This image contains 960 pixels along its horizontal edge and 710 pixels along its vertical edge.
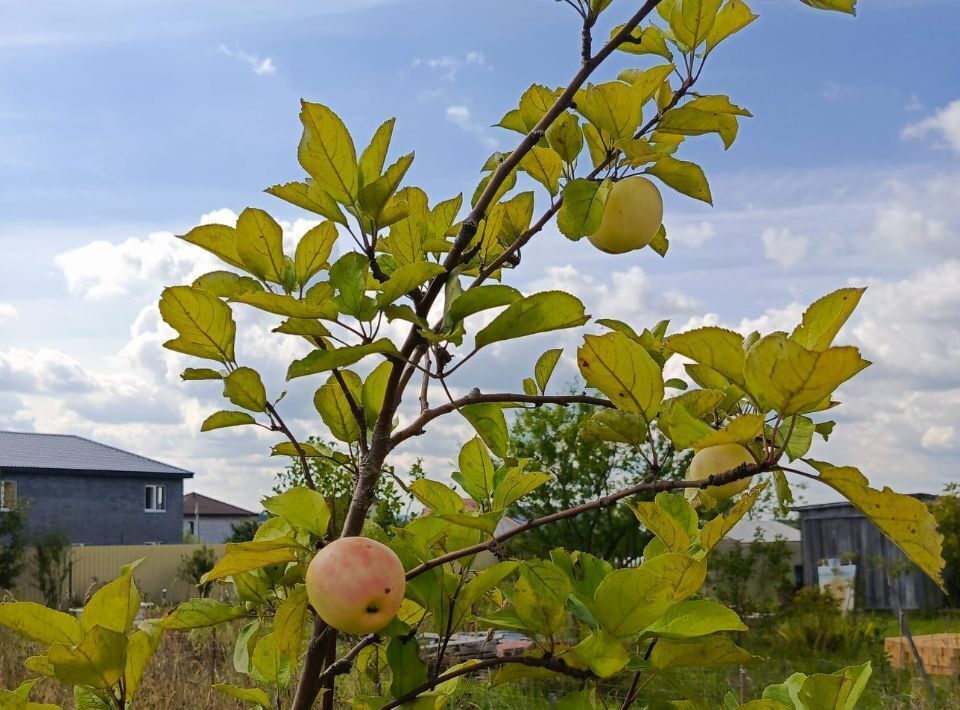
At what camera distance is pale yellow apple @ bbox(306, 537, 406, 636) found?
918 millimetres

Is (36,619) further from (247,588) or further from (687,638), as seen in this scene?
(687,638)

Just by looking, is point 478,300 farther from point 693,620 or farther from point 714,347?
point 693,620

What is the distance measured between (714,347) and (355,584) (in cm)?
45

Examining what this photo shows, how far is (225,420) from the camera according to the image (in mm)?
1213

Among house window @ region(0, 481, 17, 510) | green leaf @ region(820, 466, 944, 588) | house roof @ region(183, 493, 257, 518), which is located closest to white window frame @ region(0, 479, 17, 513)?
house window @ region(0, 481, 17, 510)

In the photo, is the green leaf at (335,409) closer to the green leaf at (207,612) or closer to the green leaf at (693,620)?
the green leaf at (207,612)

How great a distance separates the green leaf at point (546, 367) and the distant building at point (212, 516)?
3730cm

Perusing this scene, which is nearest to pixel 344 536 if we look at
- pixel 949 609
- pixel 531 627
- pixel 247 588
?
pixel 531 627

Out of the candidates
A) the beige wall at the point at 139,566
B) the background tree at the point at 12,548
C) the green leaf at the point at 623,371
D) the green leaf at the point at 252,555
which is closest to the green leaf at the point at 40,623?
the green leaf at the point at 252,555

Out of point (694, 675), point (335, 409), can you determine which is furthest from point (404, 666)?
point (694, 675)

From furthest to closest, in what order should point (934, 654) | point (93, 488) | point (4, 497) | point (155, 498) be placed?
1. point (155, 498)
2. point (93, 488)
3. point (4, 497)
4. point (934, 654)

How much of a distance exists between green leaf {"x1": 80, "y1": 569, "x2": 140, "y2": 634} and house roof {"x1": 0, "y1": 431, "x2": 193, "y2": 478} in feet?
83.3

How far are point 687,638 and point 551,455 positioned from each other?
27.3ft

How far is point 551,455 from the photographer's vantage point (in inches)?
368
